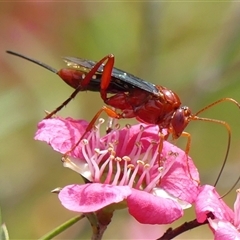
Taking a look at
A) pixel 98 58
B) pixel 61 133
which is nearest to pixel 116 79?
pixel 61 133

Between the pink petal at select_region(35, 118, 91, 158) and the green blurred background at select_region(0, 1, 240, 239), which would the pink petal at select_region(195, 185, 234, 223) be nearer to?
the pink petal at select_region(35, 118, 91, 158)

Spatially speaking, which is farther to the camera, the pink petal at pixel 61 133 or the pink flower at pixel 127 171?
the pink petal at pixel 61 133

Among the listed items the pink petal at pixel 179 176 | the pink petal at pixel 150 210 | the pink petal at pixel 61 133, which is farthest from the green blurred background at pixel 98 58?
the pink petal at pixel 150 210

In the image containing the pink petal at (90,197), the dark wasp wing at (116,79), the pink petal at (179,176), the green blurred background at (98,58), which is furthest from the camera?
the green blurred background at (98,58)

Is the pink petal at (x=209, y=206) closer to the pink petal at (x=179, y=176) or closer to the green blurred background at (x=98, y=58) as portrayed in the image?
the pink petal at (x=179, y=176)

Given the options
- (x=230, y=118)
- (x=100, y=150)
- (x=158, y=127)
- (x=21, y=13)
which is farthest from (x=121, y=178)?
(x=21, y=13)

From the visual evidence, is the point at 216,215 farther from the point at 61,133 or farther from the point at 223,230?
the point at 61,133
